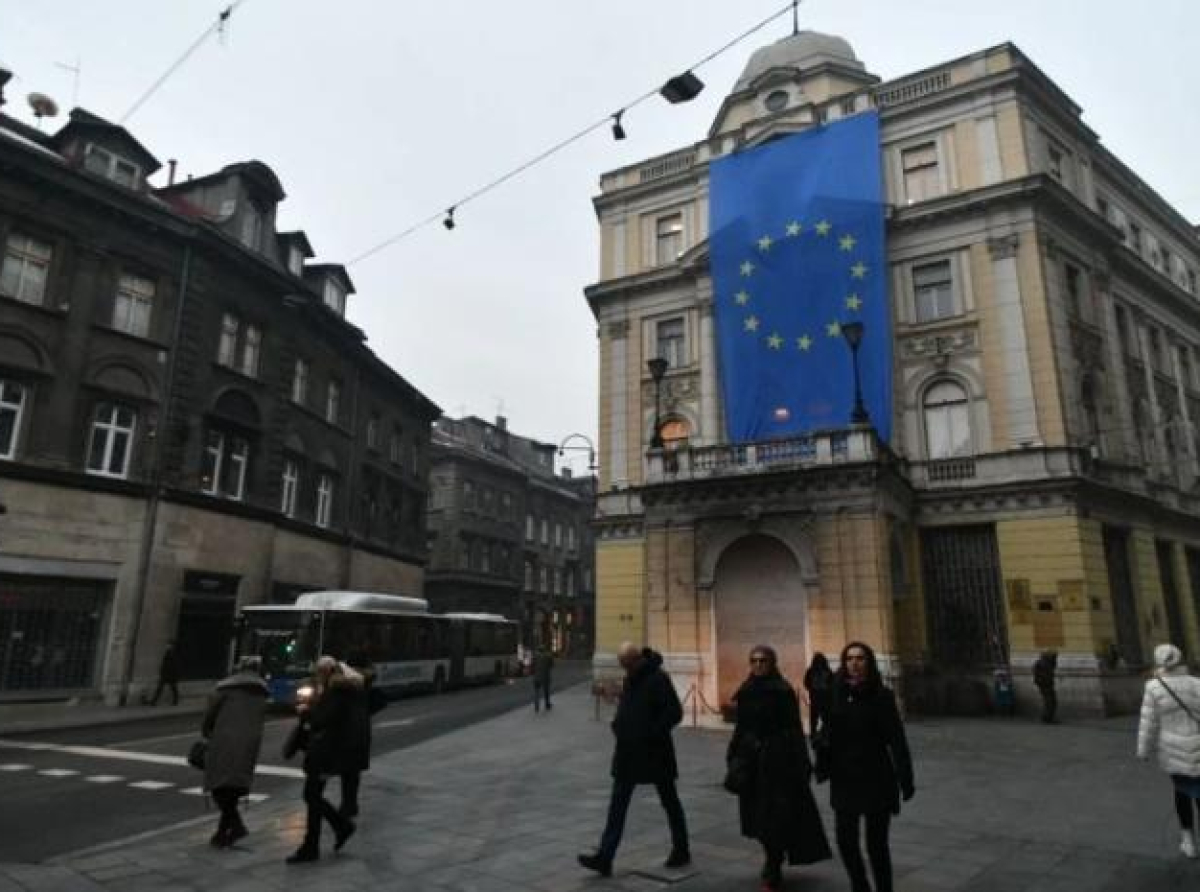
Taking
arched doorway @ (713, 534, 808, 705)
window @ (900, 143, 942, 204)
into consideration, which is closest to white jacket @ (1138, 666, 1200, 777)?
arched doorway @ (713, 534, 808, 705)

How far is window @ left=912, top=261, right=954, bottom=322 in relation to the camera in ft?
80.9

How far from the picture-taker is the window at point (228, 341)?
88.8ft

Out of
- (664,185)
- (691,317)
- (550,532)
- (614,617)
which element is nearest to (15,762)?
(614,617)

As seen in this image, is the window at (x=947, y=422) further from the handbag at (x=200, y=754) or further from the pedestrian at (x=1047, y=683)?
the handbag at (x=200, y=754)

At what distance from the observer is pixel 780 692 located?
6.16 m

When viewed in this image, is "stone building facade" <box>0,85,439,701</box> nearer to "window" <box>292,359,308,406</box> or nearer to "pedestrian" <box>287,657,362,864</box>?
"window" <box>292,359,308,406</box>

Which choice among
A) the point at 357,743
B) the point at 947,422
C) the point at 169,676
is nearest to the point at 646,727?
the point at 357,743

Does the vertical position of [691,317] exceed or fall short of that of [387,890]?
it exceeds it

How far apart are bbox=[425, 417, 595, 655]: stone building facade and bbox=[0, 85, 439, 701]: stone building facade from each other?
1820cm

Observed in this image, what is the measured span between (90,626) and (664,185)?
76.4 ft

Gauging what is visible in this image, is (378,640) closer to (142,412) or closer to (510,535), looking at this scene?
(142,412)

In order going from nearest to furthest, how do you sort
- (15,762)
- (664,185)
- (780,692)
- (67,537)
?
(780,692)
(15,762)
(67,537)
(664,185)

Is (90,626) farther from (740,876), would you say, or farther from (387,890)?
(740,876)

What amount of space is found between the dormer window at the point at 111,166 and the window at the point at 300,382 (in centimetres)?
818
